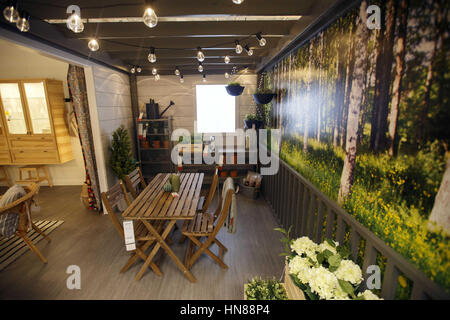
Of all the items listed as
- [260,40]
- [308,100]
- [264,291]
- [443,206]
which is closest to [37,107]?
[260,40]

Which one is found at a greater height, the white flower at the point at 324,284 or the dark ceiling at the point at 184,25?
the dark ceiling at the point at 184,25

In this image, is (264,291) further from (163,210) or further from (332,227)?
(163,210)

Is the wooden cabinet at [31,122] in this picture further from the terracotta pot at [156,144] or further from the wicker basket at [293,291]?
the wicker basket at [293,291]

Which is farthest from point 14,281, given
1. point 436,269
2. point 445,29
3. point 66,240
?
point 445,29

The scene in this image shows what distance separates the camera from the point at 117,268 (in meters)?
2.62

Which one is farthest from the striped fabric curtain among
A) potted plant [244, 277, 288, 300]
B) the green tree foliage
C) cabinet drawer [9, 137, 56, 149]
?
potted plant [244, 277, 288, 300]

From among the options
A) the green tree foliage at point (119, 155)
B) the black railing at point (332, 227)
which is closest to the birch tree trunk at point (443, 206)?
the black railing at point (332, 227)

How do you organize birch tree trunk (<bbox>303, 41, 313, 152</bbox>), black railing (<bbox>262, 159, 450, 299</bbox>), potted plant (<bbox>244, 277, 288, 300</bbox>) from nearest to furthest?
black railing (<bbox>262, 159, 450, 299</bbox>), potted plant (<bbox>244, 277, 288, 300</bbox>), birch tree trunk (<bbox>303, 41, 313, 152</bbox>)

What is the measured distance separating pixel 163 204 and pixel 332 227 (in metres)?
1.69

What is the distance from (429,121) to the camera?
1.07 m

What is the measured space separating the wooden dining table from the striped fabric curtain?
1.65 meters

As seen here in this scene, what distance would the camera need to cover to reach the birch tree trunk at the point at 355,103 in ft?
5.05

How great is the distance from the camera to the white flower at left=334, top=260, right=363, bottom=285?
1354 mm

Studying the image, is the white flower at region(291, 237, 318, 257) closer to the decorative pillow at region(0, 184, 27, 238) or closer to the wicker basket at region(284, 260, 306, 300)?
the wicker basket at region(284, 260, 306, 300)
